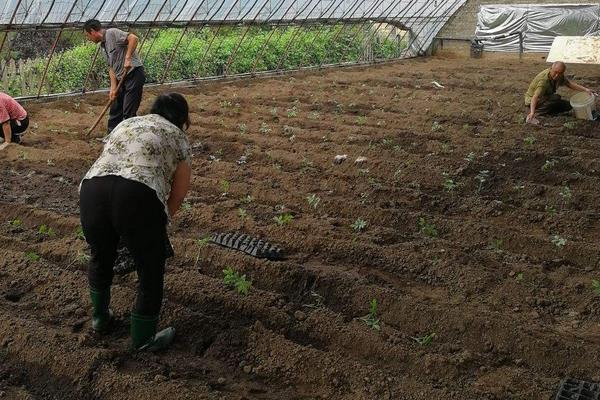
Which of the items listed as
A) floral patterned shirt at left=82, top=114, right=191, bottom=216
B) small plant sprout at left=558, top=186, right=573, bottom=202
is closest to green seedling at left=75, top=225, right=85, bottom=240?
floral patterned shirt at left=82, top=114, right=191, bottom=216

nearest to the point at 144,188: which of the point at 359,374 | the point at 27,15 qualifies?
the point at 359,374

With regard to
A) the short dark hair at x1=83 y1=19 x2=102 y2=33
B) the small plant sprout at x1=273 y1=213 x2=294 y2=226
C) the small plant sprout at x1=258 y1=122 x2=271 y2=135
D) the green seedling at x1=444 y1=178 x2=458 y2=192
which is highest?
the short dark hair at x1=83 y1=19 x2=102 y2=33

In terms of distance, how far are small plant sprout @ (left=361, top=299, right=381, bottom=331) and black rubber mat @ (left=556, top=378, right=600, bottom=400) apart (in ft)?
3.64

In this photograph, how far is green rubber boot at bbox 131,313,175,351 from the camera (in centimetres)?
352

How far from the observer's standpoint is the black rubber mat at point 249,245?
4926 millimetres

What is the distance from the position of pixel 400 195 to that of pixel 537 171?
197cm

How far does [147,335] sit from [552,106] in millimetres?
9109

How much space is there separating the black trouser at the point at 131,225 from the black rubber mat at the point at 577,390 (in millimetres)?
2181

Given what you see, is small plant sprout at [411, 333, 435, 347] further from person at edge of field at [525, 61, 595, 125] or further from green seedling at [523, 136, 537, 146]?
person at edge of field at [525, 61, 595, 125]

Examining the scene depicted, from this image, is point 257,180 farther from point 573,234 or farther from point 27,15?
point 27,15

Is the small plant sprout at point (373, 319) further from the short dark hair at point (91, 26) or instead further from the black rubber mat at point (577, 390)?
the short dark hair at point (91, 26)

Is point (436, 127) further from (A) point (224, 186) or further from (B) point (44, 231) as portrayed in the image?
(B) point (44, 231)

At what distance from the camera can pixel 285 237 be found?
5453 mm

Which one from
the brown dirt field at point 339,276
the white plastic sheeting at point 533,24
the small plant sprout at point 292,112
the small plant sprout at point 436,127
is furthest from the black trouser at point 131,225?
the white plastic sheeting at point 533,24
